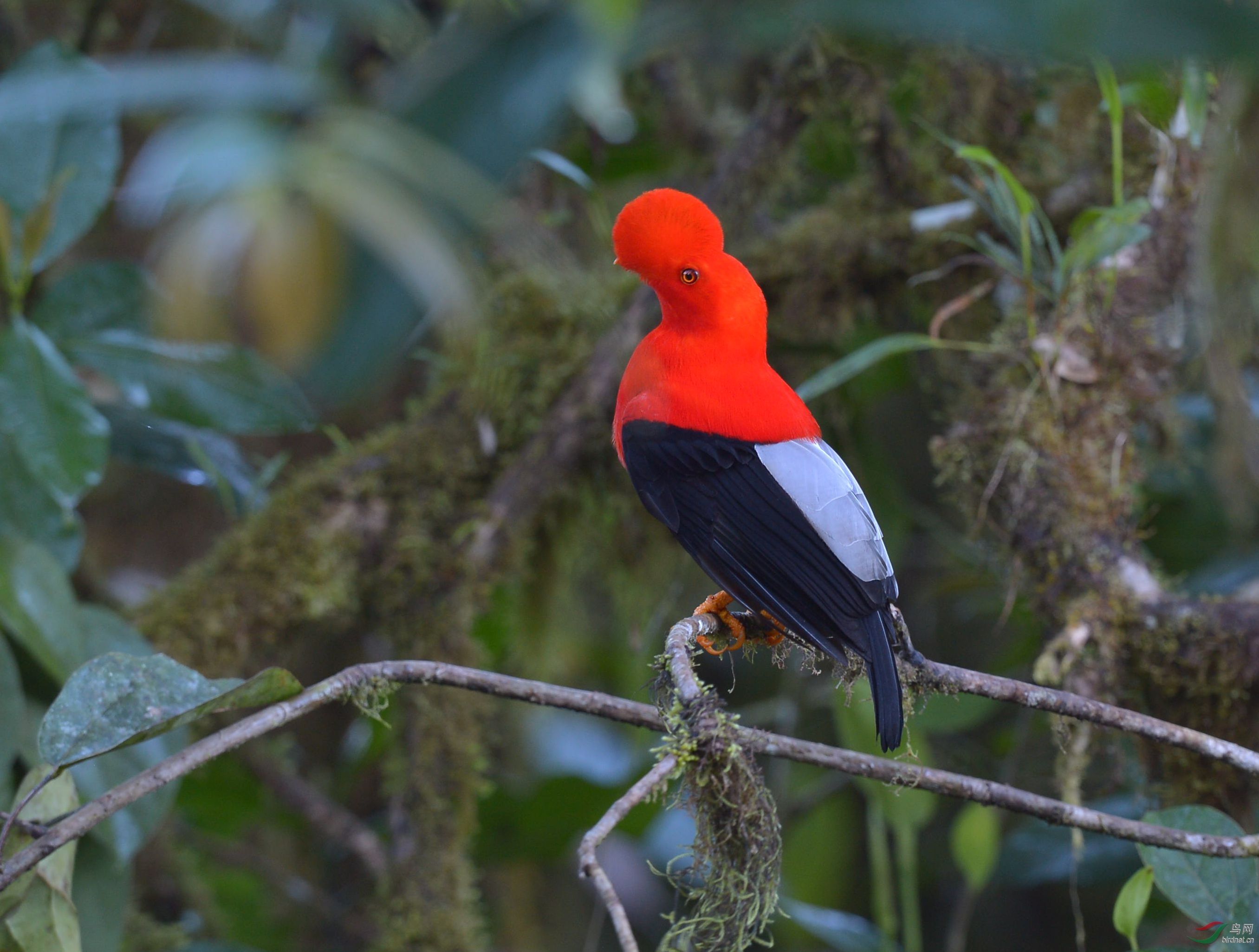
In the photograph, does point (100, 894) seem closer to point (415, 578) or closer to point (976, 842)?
point (415, 578)

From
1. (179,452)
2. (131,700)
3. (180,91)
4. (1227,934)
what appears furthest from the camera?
(179,452)

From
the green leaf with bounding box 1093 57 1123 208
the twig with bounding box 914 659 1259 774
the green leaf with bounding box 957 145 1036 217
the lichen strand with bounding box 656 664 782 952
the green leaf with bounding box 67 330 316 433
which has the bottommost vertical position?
the lichen strand with bounding box 656 664 782 952

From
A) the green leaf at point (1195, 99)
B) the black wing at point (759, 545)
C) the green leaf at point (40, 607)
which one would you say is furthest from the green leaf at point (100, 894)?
the green leaf at point (1195, 99)

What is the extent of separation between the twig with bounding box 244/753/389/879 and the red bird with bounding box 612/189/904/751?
4.34 feet

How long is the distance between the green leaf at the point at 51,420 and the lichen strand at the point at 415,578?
46 cm

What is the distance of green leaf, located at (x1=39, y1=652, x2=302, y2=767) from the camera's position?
3.69 ft

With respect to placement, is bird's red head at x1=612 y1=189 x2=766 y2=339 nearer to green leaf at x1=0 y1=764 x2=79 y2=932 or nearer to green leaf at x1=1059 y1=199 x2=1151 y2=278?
green leaf at x1=1059 y1=199 x2=1151 y2=278

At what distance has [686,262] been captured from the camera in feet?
5.29

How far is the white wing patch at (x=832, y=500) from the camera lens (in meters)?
1.46

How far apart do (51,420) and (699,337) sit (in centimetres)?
111

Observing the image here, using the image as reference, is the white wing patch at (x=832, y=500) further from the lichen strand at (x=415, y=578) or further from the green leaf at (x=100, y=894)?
the green leaf at (x=100, y=894)

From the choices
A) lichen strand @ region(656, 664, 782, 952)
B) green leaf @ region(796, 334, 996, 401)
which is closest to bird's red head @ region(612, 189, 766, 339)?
green leaf @ region(796, 334, 996, 401)

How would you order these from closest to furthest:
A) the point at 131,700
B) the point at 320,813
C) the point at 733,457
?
1. the point at 131,700
2. the point at 733,457
3. the point at 320,813

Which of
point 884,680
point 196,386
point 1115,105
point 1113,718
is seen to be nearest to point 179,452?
point 196,386
